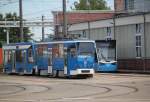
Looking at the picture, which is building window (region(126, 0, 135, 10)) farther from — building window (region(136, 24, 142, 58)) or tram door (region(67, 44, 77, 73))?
tram door (region(67, 44, 77, 73))

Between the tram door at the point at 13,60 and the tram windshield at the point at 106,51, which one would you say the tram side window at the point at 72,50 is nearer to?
the tram door at the point at 13,60

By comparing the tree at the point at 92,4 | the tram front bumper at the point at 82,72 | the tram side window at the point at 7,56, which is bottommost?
the tram front bumper at the point at 82,72

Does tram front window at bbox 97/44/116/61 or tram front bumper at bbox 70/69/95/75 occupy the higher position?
tram front window at bbox 97/44/116/61

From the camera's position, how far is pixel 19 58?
4991 cm

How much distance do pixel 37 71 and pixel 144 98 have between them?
24.8m

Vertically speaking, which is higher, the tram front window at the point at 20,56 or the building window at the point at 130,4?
the building window at the point at 130,4

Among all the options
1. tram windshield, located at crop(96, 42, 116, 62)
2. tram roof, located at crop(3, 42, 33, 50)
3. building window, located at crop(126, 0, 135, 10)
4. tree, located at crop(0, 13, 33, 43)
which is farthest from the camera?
tree, located at crop(0, 13, 33, 43)

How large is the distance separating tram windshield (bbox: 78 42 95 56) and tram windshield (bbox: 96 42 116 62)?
12.2 meters

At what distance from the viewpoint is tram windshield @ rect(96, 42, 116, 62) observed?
53656 mm

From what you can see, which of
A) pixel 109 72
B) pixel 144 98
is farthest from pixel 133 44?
pixel 144 98

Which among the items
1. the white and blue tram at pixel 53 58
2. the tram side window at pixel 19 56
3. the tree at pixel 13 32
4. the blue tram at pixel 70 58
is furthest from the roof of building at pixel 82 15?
the blue tram at pixel 70 58

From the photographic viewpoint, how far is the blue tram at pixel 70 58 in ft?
134

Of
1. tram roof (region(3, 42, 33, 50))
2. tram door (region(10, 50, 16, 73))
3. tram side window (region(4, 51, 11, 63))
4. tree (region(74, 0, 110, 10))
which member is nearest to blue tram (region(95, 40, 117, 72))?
tram roof (region(3, 42, 33, 50))

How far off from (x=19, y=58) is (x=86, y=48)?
1053 cm
